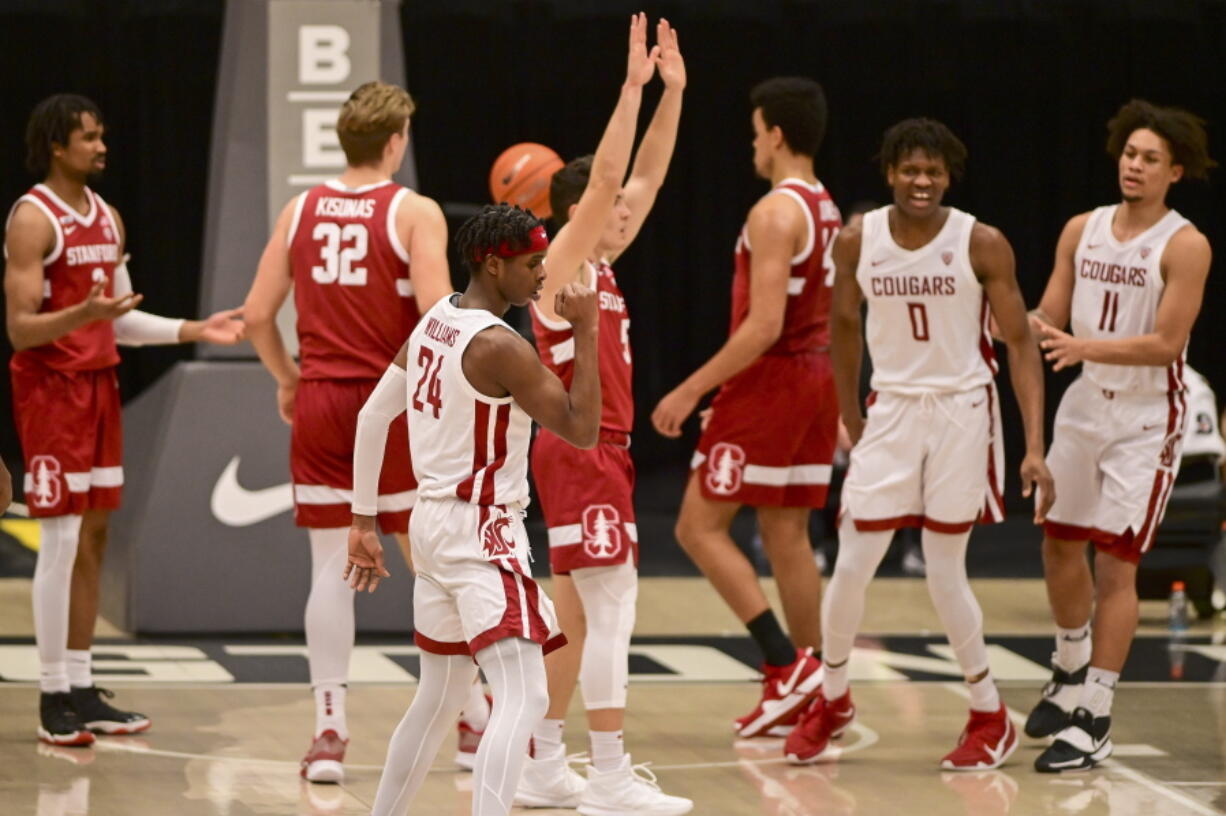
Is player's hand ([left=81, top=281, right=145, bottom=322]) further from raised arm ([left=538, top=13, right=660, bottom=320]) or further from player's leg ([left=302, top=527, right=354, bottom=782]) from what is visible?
raised arm ([left=538, top=13, right=660, bottom=320])

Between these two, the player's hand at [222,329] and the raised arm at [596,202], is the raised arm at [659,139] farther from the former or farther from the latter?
the player's hand at [222,329]

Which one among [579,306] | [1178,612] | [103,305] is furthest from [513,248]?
[1178,612]

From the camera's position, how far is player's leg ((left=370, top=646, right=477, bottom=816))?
4352 mm

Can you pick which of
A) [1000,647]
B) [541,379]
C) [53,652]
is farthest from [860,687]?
[541,379]

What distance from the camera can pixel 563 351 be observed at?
516 cm

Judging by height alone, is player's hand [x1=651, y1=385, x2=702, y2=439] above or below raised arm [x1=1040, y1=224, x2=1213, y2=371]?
below

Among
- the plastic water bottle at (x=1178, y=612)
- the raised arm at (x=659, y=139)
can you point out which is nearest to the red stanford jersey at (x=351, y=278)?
the raised arm at (x=659, y=139)

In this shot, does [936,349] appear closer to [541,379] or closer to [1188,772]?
[1188,772]

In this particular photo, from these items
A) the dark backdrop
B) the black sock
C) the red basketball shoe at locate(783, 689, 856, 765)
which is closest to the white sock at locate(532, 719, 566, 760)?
the red basketball shoe at locate(783, 689, 856, 765)

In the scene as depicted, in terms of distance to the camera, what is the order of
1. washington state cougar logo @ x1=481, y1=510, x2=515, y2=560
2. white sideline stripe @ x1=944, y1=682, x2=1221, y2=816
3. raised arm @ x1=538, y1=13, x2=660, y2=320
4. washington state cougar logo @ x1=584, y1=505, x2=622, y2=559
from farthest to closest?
white sideline stripe @ x1=944, y1=682, x2=1221, y2=816 → washington state cougar logo @ x1=584, y1=505, x2=622, y2=559 → raised arm @ x1=538, y1=13, x2=660, y2=320 → washington state cougar logo @ x1=481, y1=510, x2=515, y2=560

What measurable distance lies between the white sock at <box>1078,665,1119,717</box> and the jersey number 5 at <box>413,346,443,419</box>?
2.49 metres

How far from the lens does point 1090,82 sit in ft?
39.8

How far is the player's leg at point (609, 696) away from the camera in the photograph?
5148mm

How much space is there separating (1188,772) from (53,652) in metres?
3.27
